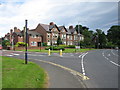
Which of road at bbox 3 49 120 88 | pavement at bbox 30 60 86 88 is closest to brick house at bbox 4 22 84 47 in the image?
road at bbox 3 49 120 88

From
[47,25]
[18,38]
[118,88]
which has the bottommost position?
[118,88]

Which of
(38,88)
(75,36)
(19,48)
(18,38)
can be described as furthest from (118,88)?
(75,36)

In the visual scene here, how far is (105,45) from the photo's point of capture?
270ft

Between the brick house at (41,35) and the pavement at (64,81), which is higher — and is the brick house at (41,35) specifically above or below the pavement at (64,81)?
above

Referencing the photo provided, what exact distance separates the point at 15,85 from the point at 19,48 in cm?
3701

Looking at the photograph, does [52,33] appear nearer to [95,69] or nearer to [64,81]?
[95,69]

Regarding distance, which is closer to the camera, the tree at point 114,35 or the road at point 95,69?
the road at point 95,69

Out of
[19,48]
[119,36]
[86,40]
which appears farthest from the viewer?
[119,36]

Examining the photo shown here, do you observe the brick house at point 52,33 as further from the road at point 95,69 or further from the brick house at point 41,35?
the road at point 95,69

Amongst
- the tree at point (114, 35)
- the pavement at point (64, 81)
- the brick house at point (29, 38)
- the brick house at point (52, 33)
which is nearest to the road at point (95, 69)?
the pavement at point (64, 81)

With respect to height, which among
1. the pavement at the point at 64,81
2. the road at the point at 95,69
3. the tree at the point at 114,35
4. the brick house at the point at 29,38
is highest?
the tree at the point at 114,35

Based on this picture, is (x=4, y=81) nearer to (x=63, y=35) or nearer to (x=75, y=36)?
(x=63, y=35)

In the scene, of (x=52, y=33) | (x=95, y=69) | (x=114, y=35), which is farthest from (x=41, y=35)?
(x=114, y=35)

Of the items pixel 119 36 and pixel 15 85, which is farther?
pixel 119 36
